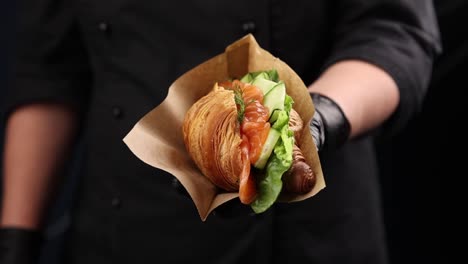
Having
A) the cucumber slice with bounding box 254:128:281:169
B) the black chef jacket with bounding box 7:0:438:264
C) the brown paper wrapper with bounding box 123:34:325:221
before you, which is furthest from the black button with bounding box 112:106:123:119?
the cucumber slice with bounding box 254:128:281:169

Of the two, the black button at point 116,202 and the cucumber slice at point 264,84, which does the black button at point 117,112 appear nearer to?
the black button at point 116,202

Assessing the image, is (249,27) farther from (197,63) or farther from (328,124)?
(328,124)

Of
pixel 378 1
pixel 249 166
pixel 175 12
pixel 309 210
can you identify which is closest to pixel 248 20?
pixel 175 12

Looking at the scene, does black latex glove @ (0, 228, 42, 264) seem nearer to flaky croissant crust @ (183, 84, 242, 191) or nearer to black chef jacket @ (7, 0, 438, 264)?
black chef jacket @ (7, 0, 438, 264)

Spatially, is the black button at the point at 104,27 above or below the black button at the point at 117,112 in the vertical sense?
above

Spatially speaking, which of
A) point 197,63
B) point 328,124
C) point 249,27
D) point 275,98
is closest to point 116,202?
point 197,63

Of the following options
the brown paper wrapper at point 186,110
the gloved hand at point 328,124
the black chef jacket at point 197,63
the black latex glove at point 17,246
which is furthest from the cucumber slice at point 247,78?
the black latex glove at point 17,246

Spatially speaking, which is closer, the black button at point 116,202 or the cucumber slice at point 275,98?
the cucumber slice at point 275,98
